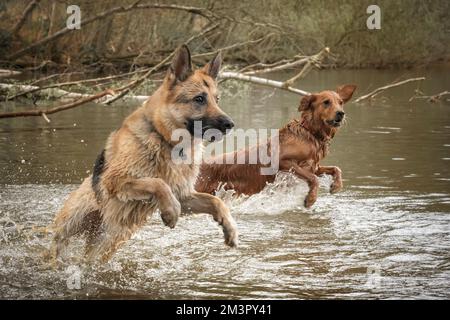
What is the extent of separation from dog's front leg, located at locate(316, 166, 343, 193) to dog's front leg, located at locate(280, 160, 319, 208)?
0.84 ft

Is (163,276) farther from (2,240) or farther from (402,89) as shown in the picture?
(402,89)

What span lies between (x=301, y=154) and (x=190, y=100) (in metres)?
2.57

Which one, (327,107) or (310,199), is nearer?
(310,199)

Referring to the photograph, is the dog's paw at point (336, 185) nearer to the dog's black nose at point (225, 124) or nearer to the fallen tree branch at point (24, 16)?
the dog's black nose at point (225, 124)

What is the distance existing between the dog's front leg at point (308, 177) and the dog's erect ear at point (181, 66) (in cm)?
246

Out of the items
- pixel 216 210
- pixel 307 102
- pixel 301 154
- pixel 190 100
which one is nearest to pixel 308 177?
pixel 301 154

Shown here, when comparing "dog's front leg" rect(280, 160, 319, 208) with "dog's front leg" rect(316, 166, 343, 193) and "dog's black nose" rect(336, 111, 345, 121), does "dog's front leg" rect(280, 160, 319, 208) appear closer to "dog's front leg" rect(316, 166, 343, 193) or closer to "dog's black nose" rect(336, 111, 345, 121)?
"dog's front leg" rect(316, 166, 343, 193)

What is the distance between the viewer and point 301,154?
8070 mm

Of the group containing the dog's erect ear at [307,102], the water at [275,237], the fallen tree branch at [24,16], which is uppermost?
the fallen tree branch at [24,16]

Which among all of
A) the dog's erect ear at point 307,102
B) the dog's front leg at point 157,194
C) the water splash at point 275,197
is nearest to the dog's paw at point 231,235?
the dog's front leg at point 157,194

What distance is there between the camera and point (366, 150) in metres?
11.9

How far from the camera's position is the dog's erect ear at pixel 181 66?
577 centimetres
